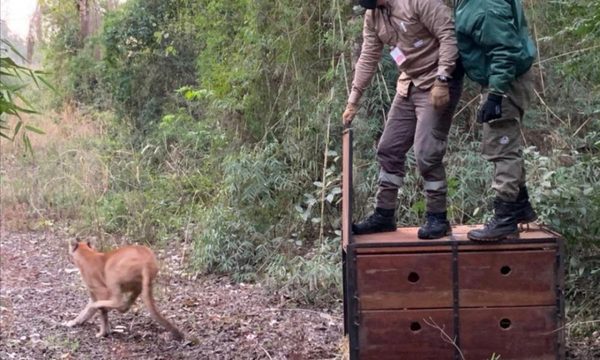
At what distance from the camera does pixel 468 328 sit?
4930mm

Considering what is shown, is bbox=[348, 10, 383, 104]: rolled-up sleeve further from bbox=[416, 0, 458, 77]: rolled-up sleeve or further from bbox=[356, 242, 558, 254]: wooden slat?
bbox=[356, 242, 558, 254]: wooden slat

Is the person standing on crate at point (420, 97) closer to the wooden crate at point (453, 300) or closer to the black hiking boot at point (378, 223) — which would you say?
the black hiking boot at point (378, 223)

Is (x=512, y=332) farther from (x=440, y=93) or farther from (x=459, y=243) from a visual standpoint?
(x=440, y=93)

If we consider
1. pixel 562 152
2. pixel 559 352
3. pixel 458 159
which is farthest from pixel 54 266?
pixel 559 352

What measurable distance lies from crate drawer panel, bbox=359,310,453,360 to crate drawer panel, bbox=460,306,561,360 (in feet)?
0.42

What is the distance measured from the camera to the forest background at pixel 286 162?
661 centimetres

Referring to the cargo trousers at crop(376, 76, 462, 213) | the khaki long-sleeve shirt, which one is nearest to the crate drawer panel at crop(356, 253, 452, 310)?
the cargo trousers at crop(376, 76, 462, 213)

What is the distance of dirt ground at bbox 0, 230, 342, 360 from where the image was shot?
6141mm

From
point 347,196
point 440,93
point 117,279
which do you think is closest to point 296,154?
point 117,279

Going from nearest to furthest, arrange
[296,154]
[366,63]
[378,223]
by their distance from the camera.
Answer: [378,223] < [366,63] < [296,154]

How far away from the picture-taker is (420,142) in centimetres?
511

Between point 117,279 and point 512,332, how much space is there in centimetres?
298

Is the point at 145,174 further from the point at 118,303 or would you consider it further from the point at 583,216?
the point at 583,216

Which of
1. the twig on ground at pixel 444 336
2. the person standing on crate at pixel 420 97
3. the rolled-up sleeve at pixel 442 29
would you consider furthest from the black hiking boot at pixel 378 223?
the rolled-up sleeve at pixel 442 29
